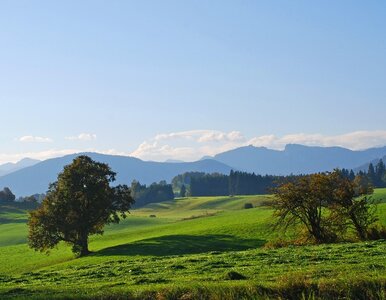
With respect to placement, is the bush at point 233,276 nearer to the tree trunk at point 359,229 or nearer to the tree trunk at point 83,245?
the tree trunk at point 359,229

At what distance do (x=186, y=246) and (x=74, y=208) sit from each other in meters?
15.3

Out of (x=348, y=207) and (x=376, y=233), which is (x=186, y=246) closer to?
(x=348, y=207)

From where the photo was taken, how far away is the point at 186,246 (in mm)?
58312

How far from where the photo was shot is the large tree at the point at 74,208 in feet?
205

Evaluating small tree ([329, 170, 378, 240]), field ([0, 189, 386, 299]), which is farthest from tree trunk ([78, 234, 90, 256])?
small tree ([329, 170, 378, 240])

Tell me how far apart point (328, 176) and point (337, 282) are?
32027 millimetres

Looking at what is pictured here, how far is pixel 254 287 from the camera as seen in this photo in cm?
1598

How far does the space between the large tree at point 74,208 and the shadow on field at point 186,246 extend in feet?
14.3

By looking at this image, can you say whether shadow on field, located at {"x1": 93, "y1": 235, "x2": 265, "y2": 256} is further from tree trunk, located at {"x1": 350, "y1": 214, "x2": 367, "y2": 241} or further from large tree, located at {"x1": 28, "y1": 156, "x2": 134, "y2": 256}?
tree trunk, located at {"x1": 350, "y1": 214, "x2": 367, "y2": 241}

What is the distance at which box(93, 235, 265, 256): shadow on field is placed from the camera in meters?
55.6

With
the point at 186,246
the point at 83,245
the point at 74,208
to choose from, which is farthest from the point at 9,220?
the point at 186,246

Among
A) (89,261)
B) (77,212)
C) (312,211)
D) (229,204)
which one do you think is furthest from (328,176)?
(229,204)

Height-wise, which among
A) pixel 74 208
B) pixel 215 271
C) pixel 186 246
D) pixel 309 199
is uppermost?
pixel 74 208

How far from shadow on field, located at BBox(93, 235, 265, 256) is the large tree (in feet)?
14.3
